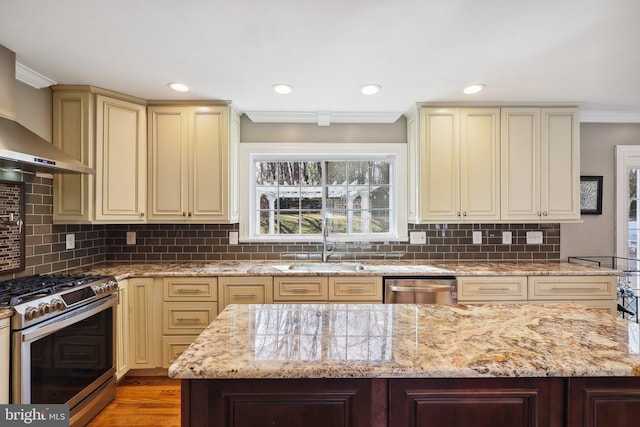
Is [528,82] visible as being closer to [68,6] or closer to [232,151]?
[232,151]

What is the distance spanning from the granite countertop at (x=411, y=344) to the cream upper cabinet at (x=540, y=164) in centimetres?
153

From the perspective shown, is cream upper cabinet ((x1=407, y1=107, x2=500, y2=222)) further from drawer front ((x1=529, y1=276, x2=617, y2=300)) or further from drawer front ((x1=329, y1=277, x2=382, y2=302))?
drawer front ((x1=329, y1=277, x2=382, y2=302))

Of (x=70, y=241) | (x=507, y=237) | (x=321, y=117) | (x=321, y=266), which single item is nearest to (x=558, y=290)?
(x=507, y=237)

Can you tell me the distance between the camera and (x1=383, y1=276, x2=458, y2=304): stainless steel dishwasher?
2.56m

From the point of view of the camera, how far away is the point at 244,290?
2.60 metres

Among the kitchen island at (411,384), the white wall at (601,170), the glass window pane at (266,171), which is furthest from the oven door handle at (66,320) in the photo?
the white wall at (601,170)

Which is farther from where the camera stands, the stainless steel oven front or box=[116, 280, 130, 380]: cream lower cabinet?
box=[116, 280, 130, 380]: cream lower cabinet

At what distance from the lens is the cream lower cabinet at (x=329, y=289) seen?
103 inches

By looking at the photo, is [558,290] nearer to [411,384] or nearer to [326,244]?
[326,244]

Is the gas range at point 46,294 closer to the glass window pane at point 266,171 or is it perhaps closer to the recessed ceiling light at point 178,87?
the recessed ceiling light at point 178,87

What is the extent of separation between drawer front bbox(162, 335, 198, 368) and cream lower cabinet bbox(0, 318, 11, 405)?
109cm

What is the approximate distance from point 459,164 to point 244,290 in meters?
2.22

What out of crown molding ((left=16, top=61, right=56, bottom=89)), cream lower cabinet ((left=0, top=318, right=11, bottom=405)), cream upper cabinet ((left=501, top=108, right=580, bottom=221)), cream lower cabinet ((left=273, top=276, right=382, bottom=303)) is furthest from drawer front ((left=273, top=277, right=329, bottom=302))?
crown molding ((left=16, top=61, right=56, bottom=89))

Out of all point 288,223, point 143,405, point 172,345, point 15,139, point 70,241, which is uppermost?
point 15,139
